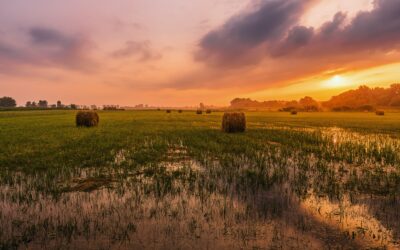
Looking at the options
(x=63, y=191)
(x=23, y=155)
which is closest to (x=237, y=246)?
(x=63, y=191)

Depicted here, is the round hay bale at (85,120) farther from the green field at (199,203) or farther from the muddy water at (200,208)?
the muddy water at (200,208)

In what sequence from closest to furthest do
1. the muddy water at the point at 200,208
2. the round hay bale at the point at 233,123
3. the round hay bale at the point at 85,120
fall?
the muddy water at the point at 200,208 < the round hay bale at the point at 233,123 < the round hay bale at the point at 85,120

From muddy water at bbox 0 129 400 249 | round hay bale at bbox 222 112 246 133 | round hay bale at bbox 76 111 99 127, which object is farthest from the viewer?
round hay bale at bbox 76 111 99 127

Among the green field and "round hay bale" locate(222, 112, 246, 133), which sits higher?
"round hay bale" locate(222, 112, 246, 133)

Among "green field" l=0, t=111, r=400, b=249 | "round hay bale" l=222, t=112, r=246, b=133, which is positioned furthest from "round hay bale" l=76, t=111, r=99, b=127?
"green field" l=0, t=111, r=400, b=249

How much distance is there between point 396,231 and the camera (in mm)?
5305

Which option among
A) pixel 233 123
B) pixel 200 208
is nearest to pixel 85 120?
pixel 233 123

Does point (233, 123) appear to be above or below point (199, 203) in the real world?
above

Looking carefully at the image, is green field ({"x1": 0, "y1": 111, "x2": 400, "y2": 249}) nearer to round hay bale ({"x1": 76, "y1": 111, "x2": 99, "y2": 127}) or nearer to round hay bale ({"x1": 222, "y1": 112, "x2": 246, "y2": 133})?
round hay bale ({"x1": 222, "y1": 112, "x2": 246, "y2": 133})

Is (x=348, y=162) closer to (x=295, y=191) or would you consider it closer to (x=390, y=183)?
(x=390, y=183)

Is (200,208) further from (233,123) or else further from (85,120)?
(85,120)

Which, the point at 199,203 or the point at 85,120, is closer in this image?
the point at 199,203

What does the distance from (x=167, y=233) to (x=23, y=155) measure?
37.1 ft

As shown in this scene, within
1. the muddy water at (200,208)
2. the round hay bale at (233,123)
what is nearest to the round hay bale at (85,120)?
the round hay bale at (233,123)
